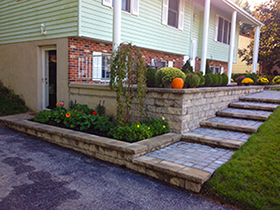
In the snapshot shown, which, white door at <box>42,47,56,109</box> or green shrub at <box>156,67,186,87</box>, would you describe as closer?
green shrub at <box>156,67,186,87</box>

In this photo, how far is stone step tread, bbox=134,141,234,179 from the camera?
127 inches

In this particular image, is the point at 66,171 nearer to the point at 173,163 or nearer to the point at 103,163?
the point at 103,163

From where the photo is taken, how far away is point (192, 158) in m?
3.79

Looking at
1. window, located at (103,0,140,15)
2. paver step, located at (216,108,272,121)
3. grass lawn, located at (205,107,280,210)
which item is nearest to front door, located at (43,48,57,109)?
window, located at (103,0,140,15)

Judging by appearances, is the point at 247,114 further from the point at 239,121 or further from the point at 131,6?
the point at 131,6

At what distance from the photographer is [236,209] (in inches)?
108

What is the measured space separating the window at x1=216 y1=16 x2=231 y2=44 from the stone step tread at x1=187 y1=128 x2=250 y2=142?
9920 millimetres

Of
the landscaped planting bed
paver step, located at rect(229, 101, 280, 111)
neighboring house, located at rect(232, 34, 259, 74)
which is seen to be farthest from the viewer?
neighboring house, located at rect(232, 34, 259, 74)

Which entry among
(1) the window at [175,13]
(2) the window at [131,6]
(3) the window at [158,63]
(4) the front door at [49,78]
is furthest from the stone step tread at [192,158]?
(1) the window at [175,13]

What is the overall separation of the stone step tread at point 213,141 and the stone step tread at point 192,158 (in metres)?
0.10

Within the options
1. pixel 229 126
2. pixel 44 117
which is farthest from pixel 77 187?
pixel 229 126

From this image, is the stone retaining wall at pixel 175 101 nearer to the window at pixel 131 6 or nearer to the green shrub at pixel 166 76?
the green shrub at pixel 166 76

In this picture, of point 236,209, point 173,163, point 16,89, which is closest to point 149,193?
point 173,163

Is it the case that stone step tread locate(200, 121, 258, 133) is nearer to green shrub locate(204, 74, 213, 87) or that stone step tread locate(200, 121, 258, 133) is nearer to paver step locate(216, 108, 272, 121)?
paver step locate(216, 108, 272, 121)
